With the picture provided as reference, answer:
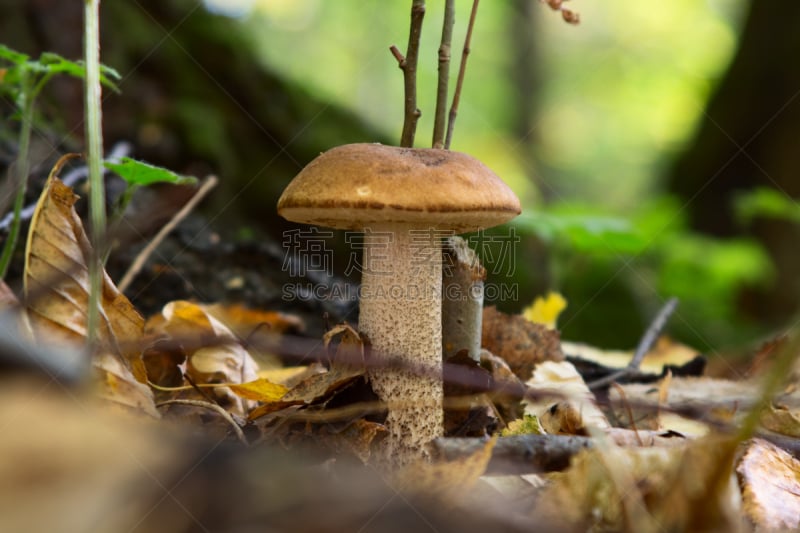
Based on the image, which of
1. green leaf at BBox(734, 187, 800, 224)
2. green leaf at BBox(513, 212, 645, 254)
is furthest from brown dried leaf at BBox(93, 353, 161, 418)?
green leaf at BBox(734, 187, 800, 224)

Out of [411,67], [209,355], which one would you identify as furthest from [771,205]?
[209,355]

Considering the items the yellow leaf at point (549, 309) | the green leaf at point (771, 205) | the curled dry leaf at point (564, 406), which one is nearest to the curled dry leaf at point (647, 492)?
the curled dry leaf at point (564, 406)

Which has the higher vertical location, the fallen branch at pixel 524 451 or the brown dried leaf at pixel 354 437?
the fallen branch at pixel 524 451

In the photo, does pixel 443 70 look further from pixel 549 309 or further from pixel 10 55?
pixel 549 309

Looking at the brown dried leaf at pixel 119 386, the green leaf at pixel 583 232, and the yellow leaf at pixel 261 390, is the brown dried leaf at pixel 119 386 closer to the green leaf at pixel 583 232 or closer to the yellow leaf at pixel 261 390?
the yellow leaf at pixel 261 390

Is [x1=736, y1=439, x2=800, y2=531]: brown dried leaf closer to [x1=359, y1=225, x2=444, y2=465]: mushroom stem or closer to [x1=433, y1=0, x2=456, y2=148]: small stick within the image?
[x1=359, y1=225, x2=444, y2=465]: mushroom stem

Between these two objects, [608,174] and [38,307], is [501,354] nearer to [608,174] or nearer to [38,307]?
[38,307]

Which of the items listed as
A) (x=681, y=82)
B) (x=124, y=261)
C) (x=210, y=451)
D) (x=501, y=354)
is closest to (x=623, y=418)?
(x=501, y=354)
